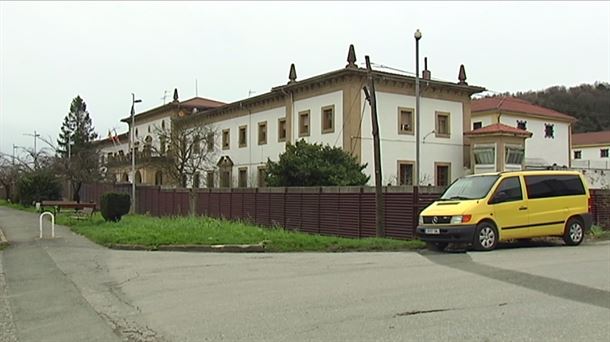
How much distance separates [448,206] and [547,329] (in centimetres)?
915

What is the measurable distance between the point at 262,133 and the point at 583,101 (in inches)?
2524

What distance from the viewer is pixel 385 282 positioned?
35.1 feet

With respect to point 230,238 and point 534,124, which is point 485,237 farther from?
point 534,124

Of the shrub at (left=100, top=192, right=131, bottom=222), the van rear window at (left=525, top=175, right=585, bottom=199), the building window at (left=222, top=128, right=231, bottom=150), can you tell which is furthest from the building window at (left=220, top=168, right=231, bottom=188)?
the van rear window at (left=525, top=175, right=585, bottom=199)

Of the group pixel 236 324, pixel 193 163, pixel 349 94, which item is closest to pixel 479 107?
pixel 349 94

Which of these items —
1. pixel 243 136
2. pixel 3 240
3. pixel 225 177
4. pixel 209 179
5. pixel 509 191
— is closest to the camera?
pixel 509 191

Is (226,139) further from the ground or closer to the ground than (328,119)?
closer to the ground

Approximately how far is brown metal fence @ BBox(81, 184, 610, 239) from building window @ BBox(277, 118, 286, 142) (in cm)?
1464

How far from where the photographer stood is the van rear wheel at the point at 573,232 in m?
17.0

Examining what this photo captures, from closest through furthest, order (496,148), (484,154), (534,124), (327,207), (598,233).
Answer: (598,233) → (327,207) → (496,148) → (484,154) → (534,124)

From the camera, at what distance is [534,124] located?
57.7 m

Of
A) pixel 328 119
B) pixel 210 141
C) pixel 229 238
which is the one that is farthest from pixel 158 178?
pixel 229 238

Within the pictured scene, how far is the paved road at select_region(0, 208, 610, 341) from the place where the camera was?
283 inches

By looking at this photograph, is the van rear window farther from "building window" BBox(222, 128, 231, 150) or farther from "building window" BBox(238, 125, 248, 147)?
"building window" BBox(222, 128, 231, 150)
